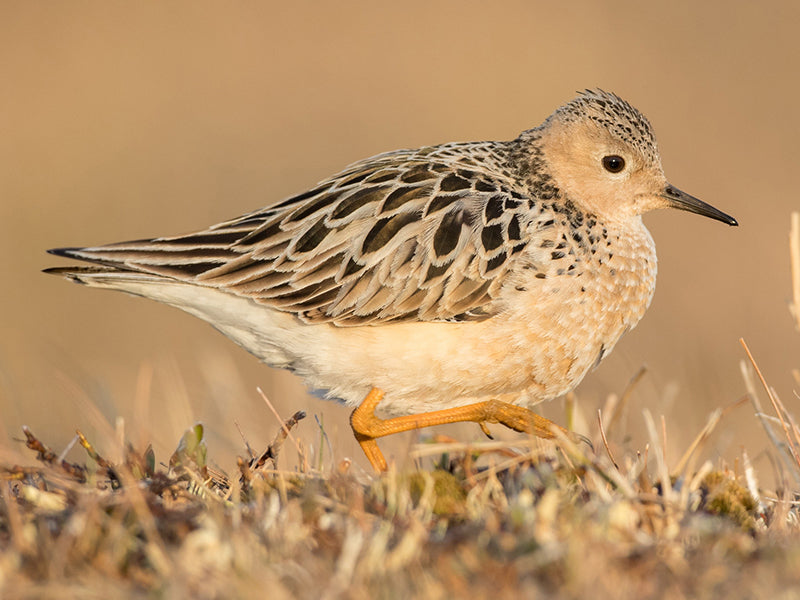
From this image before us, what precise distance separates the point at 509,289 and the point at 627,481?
1826mm

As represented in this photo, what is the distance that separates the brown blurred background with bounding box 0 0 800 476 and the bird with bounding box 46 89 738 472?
436 cm

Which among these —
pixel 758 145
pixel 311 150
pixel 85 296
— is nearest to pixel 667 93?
pixel 758 145

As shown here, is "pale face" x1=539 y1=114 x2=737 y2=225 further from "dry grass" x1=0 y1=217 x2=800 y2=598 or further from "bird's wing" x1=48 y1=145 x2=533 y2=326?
"dry grass" x1=0 y1=217 x2=800 y2=598

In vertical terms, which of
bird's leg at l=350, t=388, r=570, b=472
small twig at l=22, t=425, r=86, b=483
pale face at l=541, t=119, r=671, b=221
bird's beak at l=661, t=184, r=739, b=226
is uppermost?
pale face at l=541, t=119, r=671, b=221

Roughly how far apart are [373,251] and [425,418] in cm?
108

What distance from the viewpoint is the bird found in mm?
6188

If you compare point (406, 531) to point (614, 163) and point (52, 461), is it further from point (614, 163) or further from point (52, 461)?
point (614, 163)

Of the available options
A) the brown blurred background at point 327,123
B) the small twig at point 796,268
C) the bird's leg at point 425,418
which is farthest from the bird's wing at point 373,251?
the brown blurred background at point 327,123

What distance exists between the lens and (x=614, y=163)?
6.96 m

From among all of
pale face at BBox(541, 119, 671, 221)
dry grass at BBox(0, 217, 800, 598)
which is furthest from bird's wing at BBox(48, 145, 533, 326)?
dry grass at BBox(0, 217, 800, 598)

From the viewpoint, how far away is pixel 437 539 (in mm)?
3973

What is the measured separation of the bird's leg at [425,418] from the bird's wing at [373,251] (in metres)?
0.56

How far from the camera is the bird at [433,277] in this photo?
619 centimetres

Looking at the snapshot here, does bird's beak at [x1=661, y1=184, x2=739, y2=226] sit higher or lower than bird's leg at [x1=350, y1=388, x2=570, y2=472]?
higher
